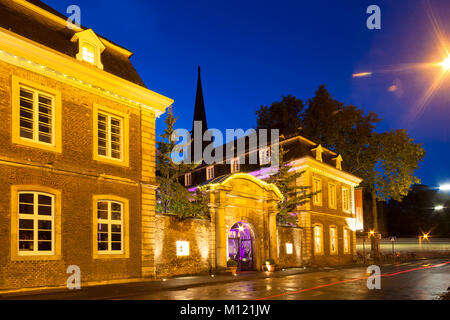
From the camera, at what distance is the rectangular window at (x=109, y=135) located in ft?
60.9

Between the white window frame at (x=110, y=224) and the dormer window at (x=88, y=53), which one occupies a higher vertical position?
the dormer window at (x=88, y=53)

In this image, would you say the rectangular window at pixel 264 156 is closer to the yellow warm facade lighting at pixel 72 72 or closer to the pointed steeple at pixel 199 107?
the yellow warm facade lighting at pixel 72 72

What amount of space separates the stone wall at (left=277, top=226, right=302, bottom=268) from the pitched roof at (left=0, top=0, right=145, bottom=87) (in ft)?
53.7

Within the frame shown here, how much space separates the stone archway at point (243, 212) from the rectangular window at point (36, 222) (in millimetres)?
10116

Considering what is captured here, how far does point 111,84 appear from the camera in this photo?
1872cm

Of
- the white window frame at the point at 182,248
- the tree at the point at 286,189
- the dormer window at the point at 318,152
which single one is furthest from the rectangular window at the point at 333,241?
the white window frame at the point at 182,248

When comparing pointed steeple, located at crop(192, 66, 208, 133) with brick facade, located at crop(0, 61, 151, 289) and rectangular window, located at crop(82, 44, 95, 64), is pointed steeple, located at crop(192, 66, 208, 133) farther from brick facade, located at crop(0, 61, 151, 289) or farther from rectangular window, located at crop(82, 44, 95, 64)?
rectangular window, located at crop(82, 44, 95, 64)

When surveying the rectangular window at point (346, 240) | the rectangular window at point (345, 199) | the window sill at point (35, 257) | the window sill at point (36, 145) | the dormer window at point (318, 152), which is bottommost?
the rectangular window at point (346, 240)

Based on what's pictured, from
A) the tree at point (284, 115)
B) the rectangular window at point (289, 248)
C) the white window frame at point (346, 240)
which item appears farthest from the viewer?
the tree at point (284, 115)

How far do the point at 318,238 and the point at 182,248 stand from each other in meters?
16.9

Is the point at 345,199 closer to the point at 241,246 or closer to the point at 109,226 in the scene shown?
the point at 241,246

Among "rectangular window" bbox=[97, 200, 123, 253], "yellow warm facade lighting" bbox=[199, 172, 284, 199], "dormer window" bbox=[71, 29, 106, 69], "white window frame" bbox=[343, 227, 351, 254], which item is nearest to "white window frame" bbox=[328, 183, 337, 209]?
"white window frame" bbox=[343, 227, 351, 254]

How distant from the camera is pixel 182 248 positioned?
72.2 ft

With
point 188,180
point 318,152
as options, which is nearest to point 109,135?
point 318,152
